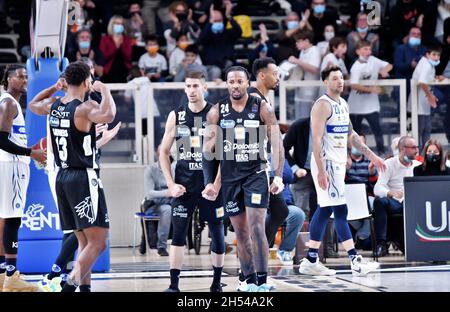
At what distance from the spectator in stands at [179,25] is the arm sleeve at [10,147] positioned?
27.7 ft

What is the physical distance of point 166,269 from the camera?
1254cm

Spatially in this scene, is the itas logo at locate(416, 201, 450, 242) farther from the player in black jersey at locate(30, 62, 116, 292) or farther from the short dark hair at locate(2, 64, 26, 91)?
the short dark hair at locate(2, 64, 26, 91)

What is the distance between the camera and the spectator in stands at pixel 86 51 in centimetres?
1802

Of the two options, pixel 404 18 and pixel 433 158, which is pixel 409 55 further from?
pixel 433 158

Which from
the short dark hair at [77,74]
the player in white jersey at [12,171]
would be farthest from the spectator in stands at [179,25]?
the short dark hair at [77,74]

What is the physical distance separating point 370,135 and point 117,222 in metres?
4.14

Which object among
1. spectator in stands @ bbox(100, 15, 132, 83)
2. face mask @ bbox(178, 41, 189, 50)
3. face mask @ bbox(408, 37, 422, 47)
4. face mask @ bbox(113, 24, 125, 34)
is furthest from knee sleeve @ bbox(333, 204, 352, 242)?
face mask @ bbox(113, 24, 125, 34)

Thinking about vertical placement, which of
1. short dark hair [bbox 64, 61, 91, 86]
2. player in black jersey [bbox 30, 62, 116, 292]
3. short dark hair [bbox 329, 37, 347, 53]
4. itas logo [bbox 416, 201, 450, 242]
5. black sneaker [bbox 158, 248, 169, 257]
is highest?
short dark hair [bbox 329, 37, 347, 53]

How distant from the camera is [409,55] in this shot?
17922 mm

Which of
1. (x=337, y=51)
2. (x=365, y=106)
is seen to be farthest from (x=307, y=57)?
(x=365, y=106)

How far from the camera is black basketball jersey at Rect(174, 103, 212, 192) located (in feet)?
32.6

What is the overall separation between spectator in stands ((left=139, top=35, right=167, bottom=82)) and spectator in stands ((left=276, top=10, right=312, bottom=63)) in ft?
6.64

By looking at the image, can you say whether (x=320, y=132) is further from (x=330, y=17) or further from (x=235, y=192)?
(x=330, y=17)
